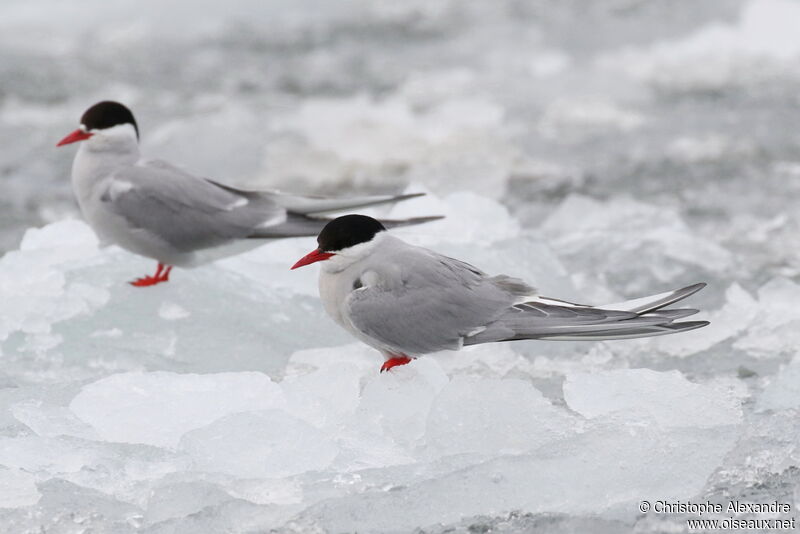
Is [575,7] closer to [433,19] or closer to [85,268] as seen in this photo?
[433,19]

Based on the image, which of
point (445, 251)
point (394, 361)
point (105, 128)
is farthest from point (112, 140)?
point (394, 361)

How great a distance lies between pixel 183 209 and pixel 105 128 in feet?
1.41

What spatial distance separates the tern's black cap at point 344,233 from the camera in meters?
3.19

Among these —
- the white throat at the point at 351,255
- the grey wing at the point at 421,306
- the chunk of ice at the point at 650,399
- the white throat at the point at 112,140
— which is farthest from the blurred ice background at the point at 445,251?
the white throat at the point at 112,140

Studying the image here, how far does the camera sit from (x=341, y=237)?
320cm

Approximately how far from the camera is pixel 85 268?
405 cm

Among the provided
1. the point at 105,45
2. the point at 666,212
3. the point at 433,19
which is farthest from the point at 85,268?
the point at 433,19

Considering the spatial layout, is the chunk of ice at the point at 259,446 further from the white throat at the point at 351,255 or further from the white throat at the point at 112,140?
the white throat at the point at 112,140

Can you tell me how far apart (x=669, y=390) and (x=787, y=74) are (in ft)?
15.6

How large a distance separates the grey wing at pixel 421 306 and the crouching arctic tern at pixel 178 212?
0.77m

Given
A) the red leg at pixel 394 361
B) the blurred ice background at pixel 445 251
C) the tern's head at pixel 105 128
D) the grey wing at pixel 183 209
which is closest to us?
the blurred ice background at pixel 445 251

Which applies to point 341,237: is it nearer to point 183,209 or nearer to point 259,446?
point 259,446

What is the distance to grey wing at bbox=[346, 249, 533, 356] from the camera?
3160 mm

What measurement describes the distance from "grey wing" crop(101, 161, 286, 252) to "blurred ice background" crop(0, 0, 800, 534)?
189 mm
